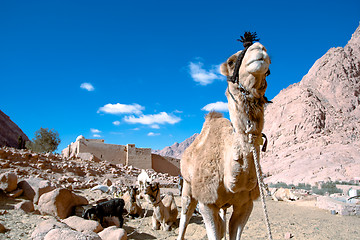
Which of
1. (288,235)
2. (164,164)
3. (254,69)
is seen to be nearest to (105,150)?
(164,164)

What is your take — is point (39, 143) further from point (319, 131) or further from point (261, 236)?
point (319, 131)

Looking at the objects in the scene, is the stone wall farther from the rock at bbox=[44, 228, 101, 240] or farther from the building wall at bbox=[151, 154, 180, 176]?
the building wall at bbox=[151, 154, 180, 176]

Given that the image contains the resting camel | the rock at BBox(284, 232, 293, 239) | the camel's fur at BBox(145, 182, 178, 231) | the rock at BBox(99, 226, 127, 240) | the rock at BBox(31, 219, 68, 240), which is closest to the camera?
the resting camel

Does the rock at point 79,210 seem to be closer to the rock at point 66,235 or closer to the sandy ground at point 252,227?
the sandy ground at point 252,227

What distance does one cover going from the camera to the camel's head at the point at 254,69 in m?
2.38

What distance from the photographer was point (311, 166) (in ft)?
113

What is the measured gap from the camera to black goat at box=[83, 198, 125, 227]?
24.2 ft

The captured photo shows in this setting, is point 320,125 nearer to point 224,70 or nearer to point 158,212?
point 158,212

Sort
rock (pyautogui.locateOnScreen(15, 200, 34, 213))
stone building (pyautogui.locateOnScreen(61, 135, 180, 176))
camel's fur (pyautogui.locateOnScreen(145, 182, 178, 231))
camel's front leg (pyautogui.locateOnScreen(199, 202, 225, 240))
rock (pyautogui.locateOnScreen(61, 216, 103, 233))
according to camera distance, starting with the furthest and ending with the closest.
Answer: stone building (pyautogui.locateOnScreen(61, 135, 180, 176)) → camel's fur (pyautogui.locateOnScreen(145, 182, 178, 231)) → rock (pyautogui.locateOnScreen(15, 200, 34, 213)) → rock (pyautogui.locateOnScreen(61, 216, 103, 233)) → camel's front leg (pyautogui.locateOnScreen(199, 202, 225, 240))

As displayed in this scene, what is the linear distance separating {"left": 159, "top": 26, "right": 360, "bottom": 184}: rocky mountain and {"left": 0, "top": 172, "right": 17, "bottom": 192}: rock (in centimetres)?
2989

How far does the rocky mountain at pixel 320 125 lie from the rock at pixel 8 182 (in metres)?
29.7

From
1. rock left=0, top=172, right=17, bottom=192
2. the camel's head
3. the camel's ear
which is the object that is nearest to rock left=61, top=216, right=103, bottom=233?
rock left=0, top=172, right=17, bottom=192

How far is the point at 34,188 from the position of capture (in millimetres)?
9031

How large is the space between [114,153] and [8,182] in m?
23.7
